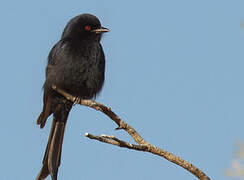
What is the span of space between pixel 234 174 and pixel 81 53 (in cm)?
422

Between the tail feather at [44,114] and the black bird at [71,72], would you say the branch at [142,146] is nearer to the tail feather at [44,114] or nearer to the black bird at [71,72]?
the black bird at [71,72]

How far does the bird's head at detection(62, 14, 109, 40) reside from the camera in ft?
18.7

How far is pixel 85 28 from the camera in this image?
19.0 feet

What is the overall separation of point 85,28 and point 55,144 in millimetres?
1592

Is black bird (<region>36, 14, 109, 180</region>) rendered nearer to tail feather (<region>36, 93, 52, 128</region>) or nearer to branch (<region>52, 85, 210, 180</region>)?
tail feather (<region>36, 93, 52, 128</region>)

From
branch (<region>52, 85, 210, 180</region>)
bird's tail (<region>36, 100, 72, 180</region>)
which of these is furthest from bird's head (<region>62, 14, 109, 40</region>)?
branch (<region>52, 85, 210, 180</region>)

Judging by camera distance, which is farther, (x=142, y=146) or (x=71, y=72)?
(x=71, y=72)

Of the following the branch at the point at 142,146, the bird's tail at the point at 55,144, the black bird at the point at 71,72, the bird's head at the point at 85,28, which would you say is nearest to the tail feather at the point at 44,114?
the black bird at the point at 71,72

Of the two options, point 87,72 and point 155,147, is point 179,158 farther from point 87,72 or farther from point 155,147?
point 87,72

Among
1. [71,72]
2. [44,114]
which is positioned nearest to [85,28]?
[71,72]

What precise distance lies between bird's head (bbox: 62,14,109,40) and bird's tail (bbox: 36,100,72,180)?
951mm

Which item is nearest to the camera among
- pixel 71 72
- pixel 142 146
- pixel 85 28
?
pixel 142 146

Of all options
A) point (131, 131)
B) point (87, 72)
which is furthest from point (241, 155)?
point (87, 72)

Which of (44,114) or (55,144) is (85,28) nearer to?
(44,114)
